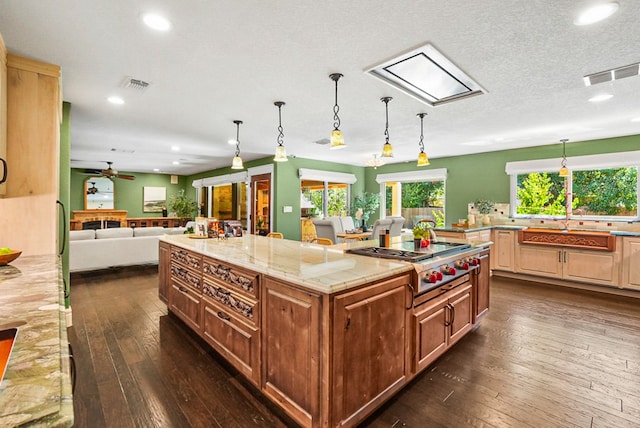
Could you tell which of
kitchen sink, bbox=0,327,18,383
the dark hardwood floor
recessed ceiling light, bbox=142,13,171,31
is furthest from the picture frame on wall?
kitchen sink, bbox=0,327,18,383

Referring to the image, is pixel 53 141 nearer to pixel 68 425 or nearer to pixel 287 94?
pixel 287 94

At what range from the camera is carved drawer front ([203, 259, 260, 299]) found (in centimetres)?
197

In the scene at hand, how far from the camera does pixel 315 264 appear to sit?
1989 mm

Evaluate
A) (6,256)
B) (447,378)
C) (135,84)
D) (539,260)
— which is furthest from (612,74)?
(6,256)

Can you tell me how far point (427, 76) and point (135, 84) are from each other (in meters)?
2.69

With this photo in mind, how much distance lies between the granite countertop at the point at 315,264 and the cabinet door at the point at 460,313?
509 millimetres

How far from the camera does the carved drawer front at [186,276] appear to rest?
2705 millimetres

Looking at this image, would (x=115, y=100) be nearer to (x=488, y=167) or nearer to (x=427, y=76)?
(x=427, y=76)

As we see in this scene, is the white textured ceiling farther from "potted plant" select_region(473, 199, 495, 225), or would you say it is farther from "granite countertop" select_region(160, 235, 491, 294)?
"potted plant" select_region(473, 199, 495, 225)

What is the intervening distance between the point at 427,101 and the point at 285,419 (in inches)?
124

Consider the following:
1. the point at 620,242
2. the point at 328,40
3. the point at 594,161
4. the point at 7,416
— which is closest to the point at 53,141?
the point at 328,40

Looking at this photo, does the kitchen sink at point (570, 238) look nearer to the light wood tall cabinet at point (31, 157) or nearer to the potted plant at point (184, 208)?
the light wood tall cabinet at point (31, 157)

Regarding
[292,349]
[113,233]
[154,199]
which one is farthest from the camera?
[154,199]

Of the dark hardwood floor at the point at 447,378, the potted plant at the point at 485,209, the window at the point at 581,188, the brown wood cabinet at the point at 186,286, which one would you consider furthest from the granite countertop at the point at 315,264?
the window at the point at 581,188
